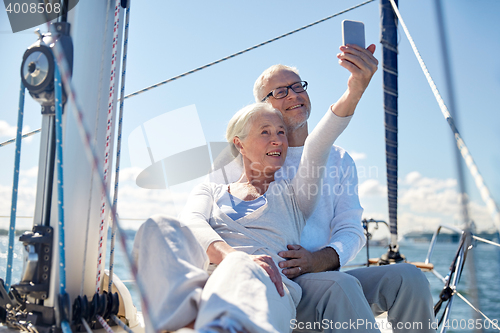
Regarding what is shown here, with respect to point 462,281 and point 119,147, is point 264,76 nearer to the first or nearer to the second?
point 119,147

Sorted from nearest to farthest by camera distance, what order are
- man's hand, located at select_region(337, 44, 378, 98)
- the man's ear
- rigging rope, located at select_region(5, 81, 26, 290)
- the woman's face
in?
rigging rope, located at select_region(5, 81, 26, 290) → man's hand, located at select_region(337, 44, 378, 98) → the woman's face → the man's ear

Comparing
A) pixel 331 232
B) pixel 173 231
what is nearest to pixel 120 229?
pixel 173 231

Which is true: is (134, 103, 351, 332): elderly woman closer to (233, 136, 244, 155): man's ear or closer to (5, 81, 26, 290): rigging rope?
(233, 136, 244, 155): man's ear

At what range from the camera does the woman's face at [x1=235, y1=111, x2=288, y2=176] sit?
1505mm

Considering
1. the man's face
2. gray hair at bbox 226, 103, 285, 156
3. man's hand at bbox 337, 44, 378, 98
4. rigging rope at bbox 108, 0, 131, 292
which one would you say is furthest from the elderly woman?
the man's face

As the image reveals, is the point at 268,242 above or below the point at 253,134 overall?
below

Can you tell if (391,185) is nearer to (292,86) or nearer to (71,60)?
(292,86)

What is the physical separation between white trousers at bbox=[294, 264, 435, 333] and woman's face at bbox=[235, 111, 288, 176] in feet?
1.49

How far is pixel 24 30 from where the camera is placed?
3.74ft

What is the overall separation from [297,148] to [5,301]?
1.33 m

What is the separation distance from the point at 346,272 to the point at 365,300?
→ 11.2 inches

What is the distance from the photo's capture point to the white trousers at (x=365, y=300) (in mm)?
1118

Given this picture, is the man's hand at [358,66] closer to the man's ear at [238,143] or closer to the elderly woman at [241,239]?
the elderly woman at [241,239]

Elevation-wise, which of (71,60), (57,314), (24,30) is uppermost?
(24,30)
